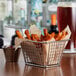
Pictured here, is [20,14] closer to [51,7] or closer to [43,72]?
[51,7]

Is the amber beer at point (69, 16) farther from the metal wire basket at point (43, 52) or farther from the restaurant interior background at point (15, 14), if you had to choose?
the restaurant interior background at point (15, 14)

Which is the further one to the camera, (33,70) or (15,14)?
(15,14)

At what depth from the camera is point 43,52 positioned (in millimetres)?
940

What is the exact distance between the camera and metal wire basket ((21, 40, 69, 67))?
0.94 meters

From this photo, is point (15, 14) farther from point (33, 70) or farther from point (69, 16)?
point (33, 70)

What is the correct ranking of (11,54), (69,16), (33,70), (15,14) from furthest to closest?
(15,14)
(69,16)
(11,54)
(33,70)

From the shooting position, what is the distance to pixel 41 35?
996 mm

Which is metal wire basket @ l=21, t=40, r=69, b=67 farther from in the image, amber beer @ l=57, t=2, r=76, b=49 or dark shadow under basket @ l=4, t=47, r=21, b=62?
amber beer @ l=57, t=2, r=76, b=49

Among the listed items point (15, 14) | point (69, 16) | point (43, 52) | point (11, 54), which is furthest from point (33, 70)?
point (15, 14)

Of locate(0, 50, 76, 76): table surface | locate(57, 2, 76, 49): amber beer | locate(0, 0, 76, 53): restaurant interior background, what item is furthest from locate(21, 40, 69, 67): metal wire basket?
locate(0, 0, 76, 53): restaurant interior background

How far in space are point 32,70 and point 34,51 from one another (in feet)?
0.24

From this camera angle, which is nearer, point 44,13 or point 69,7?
point 69,7

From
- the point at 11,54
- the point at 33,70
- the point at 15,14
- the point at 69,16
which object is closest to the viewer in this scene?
the point at 33,70

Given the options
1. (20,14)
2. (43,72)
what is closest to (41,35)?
(43,72)
